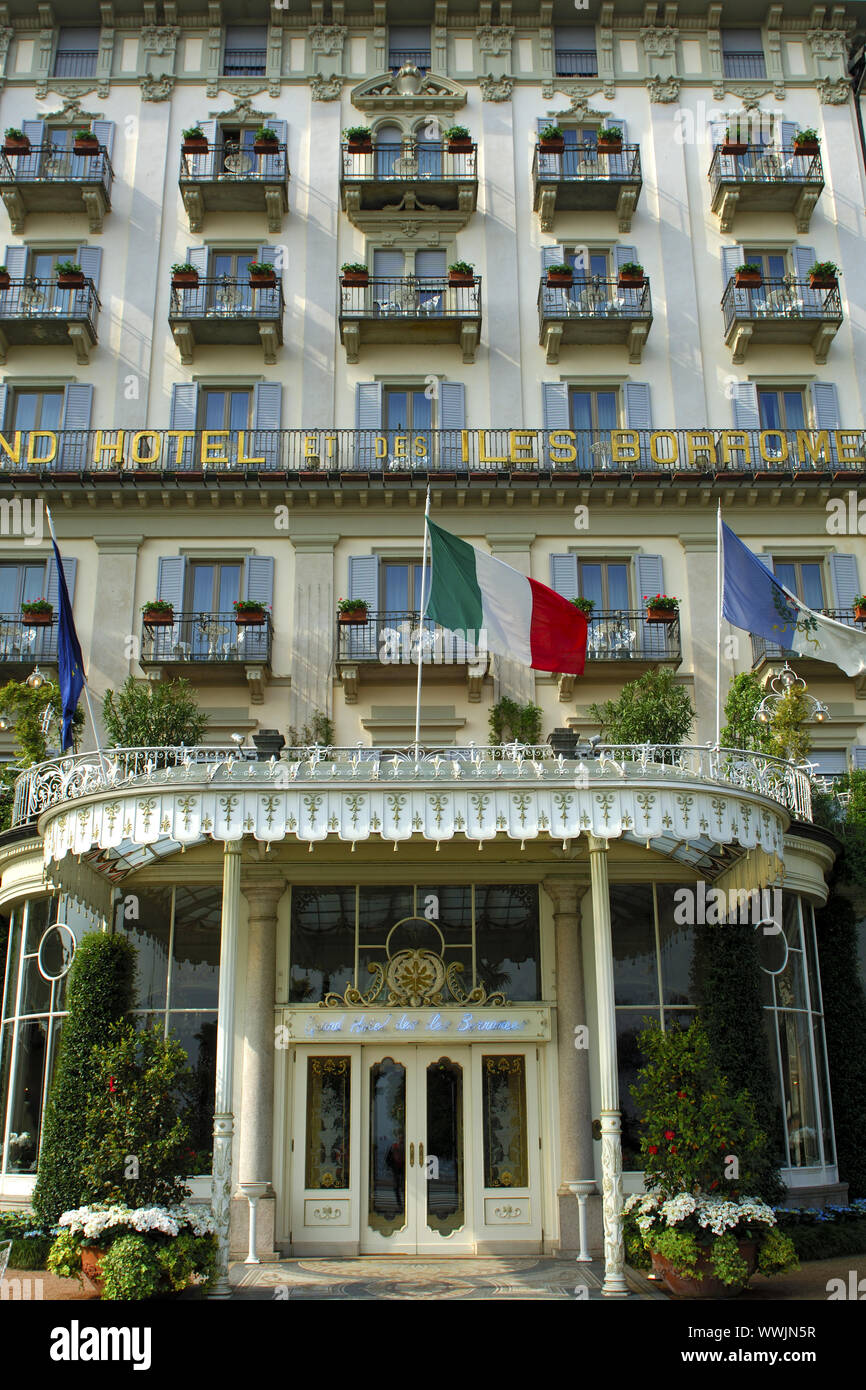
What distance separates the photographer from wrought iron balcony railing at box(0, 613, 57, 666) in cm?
2512

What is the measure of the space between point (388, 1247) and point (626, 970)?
5.03m

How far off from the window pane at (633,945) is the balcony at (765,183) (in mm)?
18896

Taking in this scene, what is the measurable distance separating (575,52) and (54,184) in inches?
535

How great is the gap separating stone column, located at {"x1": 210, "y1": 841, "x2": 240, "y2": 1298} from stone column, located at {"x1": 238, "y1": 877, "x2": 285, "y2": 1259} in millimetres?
Answer: 2741

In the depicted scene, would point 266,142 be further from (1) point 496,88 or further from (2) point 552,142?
(2) point 552,142

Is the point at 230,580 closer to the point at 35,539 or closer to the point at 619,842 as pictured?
the point at 35,539

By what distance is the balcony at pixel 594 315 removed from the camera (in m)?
28.0

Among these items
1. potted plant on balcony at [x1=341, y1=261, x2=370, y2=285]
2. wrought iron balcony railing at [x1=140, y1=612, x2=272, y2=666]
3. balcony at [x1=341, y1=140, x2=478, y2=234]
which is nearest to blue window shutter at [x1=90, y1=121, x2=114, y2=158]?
balcony at [x1=341, y1=140, x2=478, y2=234]

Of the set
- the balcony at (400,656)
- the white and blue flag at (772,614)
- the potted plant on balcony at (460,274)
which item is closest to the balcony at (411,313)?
the potted plant on balcony at (460,274)

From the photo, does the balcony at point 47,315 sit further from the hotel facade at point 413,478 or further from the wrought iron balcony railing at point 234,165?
the wrought iron balcony railing at point 234,165

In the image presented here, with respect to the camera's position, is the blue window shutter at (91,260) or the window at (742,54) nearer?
the blue window shutter at (91,260)

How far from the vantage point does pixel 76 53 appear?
31406mm

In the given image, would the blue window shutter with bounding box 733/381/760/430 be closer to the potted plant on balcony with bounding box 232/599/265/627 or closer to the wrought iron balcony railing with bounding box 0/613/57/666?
the potted plant on balcony with bounding box 232/599/265/627
